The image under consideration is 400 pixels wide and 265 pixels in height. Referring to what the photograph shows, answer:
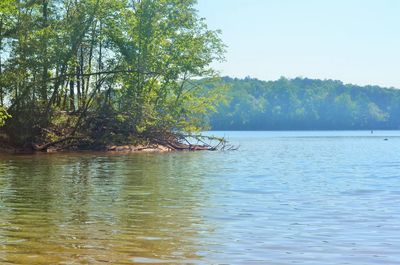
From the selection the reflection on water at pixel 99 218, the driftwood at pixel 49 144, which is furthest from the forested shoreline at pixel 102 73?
the reflection on water at pixel 99 218

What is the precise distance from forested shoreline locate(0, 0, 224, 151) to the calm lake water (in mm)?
18328

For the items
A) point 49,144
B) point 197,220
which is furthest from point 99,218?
point 49,144

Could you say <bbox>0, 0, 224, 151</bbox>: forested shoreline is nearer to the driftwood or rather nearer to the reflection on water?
the driftwood

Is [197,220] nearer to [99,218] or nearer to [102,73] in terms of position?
[99,218]

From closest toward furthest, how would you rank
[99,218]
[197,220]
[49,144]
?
[197,220] < [99,218] < [49,144]

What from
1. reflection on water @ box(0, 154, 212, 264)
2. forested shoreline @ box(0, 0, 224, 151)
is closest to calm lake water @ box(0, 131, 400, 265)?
reflection on water @ box(0, 154, 212, 264)

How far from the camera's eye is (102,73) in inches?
1778

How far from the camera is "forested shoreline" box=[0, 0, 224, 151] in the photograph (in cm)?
4019

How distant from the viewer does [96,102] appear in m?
46.2

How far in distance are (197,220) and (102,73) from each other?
33951mm

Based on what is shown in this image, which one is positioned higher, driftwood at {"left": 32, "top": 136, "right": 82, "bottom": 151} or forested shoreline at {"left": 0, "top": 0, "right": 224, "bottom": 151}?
forested shoreline at {"left": 0, "top": 0, "right": 224, "bottom": 151}

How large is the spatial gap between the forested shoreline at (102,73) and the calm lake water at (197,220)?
60.1ft

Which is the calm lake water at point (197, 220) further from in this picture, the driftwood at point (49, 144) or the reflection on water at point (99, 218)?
the driftwood at point (49, 144)

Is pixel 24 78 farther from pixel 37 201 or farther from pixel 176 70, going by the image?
pixel 37 201
